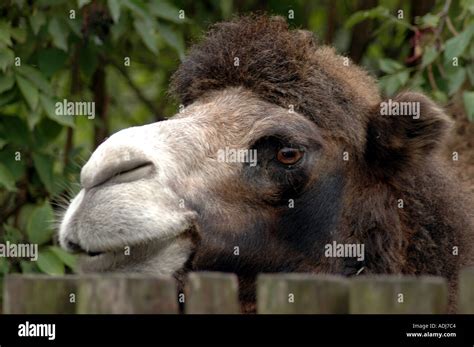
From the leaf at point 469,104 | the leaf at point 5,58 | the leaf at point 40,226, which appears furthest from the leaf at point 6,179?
the leaf at point 469,104

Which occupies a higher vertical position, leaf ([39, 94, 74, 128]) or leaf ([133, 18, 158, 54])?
leaf ([133, 18, 158, 54])

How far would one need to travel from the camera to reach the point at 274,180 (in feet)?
21.4

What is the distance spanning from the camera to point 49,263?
309 inches

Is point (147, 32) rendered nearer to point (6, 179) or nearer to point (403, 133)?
point (6, 179)

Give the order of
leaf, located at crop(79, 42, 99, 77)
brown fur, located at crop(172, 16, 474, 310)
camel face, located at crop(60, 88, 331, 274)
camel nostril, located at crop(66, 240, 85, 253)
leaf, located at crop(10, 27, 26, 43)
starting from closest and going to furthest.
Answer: camel face, located at crop(60, 88, 331, 274)
camel nostril, located at crop(66, 240, 85, 253)
brown fur, located at crop(172, 16, 474, 310)
leaf, located at crop(10, 27, 26, 43)
leaf, located at crop(79, 42, 99, 77)

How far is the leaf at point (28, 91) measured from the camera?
802 cm

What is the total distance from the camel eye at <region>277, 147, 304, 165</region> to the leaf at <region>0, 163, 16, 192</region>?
7.90 ft

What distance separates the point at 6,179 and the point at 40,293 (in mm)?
3598

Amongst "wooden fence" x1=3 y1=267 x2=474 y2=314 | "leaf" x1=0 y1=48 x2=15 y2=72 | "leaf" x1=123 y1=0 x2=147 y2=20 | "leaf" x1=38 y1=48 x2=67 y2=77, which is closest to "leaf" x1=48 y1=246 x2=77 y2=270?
"leaf" x1=0 y1=48 x2=15 y2=72

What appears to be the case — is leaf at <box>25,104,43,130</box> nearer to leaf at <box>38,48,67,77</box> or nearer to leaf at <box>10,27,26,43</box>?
leaf at <box>38,48,67,77</box>

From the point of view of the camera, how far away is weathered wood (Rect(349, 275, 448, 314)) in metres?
4.26

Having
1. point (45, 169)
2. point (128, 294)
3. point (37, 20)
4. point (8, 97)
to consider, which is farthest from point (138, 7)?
point (128, 294)
